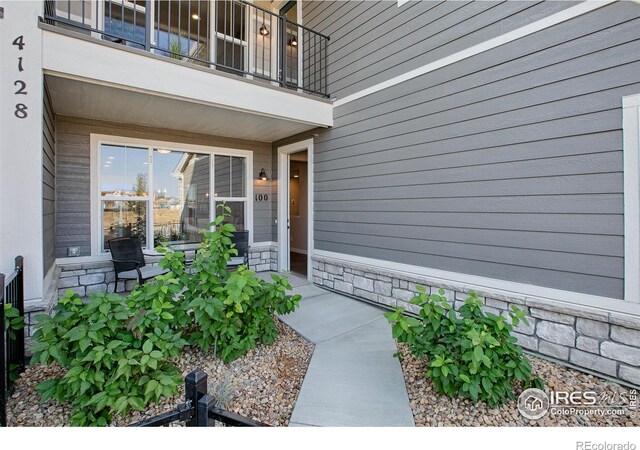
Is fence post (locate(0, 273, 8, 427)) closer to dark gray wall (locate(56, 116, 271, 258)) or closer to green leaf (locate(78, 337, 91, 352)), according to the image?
green leaf (locate(78, 337, 91, 352))

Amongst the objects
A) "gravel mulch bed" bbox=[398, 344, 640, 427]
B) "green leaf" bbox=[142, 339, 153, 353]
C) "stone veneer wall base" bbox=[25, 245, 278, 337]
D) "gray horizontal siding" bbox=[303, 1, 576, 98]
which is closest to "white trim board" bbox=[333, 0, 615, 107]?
"gray horizontal siding" bbox=[303, 1, 576, 98]

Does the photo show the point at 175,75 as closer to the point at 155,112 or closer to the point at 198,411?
the point at 155,112

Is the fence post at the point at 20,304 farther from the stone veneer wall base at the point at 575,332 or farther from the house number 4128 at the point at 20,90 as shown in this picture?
the stone veneer wall base at the point at 575,332

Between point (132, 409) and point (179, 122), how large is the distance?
3.94 meters

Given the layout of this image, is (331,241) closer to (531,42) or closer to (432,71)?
(432,71)

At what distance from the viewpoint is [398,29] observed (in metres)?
4.10

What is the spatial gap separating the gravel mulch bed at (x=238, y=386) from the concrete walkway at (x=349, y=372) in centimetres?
13

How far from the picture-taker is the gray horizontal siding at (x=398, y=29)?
315cm

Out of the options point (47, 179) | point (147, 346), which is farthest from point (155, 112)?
point (147, 346)

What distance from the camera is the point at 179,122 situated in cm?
479

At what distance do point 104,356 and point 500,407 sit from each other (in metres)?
2.65

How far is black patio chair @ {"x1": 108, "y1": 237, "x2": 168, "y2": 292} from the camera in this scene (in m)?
4.43

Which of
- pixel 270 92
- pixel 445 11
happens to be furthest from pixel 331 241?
pixel 445 11

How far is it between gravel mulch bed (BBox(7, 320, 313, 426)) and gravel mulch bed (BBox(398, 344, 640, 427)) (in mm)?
927
